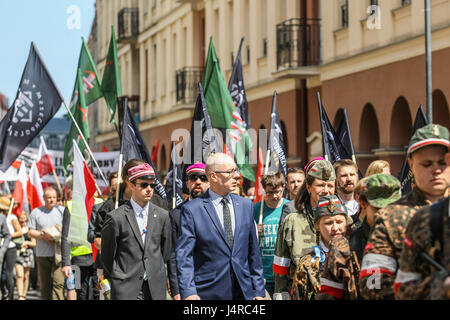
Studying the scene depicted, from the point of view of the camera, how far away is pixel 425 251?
14.7 feet

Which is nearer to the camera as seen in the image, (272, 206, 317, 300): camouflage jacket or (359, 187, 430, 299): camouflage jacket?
(359, 187, 430, 299): camouflage jacket

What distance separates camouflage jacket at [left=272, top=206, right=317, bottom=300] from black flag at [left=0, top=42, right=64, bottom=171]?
751 cm

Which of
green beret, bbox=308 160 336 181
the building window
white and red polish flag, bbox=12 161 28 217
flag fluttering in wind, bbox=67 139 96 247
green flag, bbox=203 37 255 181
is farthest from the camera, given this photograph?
the building window

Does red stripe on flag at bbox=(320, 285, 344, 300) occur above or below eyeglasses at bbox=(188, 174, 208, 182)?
below

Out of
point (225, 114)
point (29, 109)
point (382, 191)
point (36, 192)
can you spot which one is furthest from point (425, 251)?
point (36, 192)

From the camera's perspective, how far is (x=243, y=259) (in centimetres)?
832

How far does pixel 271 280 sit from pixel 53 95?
275 inches

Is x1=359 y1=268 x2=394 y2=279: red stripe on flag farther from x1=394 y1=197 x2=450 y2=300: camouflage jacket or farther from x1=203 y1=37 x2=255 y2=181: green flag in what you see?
x1=203 y1=37 x2=255 y2=181: green flag

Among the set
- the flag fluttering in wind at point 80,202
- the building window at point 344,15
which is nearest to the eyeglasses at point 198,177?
the flag fluttering in wind at point 80,202

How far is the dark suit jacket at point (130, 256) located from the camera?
29.5 ft

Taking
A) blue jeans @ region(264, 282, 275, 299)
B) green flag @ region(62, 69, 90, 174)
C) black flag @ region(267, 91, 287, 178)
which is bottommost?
blue jeans @ region(264, 282, 275, 299)

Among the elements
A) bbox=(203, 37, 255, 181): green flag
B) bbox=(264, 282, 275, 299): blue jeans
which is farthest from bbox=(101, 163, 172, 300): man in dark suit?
bbox=(203, 37, 255, 181): green flag

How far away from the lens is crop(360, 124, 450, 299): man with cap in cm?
504

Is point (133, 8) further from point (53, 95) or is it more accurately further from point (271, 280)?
point (271, 280)
